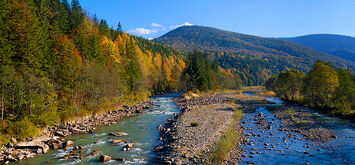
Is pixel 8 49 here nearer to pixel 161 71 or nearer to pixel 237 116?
pixel 237 116

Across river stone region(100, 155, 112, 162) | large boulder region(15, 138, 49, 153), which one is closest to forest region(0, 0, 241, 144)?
large boulder region(15, 138, 49, 153)

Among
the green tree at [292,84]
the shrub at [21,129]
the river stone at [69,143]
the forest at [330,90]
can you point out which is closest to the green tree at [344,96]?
the forest at [330,90]

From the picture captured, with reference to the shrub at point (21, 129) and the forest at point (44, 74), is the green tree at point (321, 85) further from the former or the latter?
the shrub at point (21, 129)

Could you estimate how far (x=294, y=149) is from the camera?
66.6ft

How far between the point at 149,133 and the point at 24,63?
789 inches

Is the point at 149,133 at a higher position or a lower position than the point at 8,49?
lower

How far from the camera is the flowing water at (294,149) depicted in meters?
17.5

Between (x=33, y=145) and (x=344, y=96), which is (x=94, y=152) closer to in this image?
(x=33, y=145)

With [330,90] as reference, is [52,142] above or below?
below

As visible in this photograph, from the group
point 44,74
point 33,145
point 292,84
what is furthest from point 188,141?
point 292,84

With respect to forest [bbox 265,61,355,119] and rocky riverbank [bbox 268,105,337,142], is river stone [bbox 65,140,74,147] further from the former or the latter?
forest [bbox 265,61,355,119]

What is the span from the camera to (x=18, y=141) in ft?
69.0

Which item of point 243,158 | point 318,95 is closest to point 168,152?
point 243,158

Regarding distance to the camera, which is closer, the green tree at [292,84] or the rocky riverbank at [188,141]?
the rocky riverbank at [188,141]
